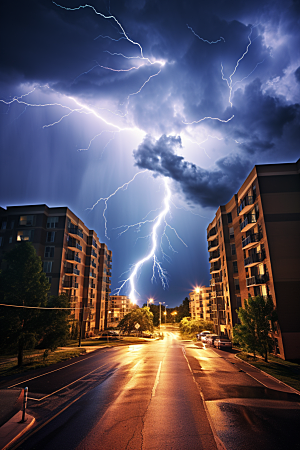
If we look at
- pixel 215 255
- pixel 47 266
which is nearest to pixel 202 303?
pixel 215 255

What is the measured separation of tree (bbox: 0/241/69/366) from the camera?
20.4 meters

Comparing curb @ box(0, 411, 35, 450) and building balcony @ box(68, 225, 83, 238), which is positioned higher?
building balcony @ box(68, 225, 83, 238)

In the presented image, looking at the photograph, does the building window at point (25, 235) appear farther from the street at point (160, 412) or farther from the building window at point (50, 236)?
the street at point (160, 412)

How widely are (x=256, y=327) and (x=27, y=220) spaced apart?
40294 mm

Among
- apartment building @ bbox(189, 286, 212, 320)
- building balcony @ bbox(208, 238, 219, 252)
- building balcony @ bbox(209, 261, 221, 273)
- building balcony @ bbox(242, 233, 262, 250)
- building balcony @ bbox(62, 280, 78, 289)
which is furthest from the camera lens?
apartment building @ bbox(189, 286, 212, 320)

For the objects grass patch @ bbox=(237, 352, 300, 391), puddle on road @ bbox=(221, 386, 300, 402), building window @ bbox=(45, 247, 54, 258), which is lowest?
grass patch @ bbox=(237, 352, 300, 391)

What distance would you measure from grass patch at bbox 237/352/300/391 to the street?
3.87ft

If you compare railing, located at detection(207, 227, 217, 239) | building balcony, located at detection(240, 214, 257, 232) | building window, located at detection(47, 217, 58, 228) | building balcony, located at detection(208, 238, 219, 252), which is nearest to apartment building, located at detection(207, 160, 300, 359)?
building balcony, located at detection(240, 214, 257, 232)

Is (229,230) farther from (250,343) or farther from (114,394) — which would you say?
(114,394)

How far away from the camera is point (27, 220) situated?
44781mm

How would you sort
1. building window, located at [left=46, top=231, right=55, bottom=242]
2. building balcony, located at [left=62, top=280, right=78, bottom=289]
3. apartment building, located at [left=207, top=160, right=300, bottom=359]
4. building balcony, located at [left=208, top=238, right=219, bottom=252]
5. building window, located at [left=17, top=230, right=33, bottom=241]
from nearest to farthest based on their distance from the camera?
apartment building, located at [left=207, top=160, right=300, bottom=359]
building window, located at [left=17, top=230, right=33, bottom=241]
building window, located at [left=46, top=231, right=55, bottom=242]
building balcony, located at [left=62, top=280, right=78, bottom=289]
building balcony, located at [left=208, top=238, right=219, bottom=252]

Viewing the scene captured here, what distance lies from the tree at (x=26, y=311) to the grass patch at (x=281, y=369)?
17877mm

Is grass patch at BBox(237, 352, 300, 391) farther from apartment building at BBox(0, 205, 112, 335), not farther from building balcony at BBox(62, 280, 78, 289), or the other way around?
building balcony at BBox(62, 280, 78, 289)

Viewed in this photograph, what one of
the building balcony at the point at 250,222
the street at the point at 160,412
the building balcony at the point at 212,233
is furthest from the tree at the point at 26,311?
the building balcony at the point at 212,233
